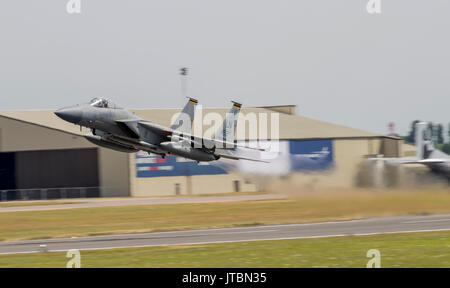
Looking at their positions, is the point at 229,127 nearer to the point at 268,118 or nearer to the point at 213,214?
the point at 213,214

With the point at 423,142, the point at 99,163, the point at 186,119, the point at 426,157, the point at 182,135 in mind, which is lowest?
the point at 99,163

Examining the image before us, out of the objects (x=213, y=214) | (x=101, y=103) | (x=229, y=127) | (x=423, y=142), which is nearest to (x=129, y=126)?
(x=101, y=103)

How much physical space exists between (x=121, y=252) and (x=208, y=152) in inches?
401

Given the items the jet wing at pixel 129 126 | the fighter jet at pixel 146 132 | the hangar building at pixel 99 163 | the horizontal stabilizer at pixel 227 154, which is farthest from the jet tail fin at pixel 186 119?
the hangar building at pixel 99 163

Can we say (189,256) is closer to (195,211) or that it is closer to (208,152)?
(208,152)

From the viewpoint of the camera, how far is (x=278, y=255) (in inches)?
844

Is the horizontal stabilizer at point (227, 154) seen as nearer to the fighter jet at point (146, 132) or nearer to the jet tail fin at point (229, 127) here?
the fighter jet at point (146, 132)

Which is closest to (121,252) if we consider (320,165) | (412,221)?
(320,165)

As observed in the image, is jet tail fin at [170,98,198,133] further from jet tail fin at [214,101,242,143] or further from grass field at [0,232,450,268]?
grass field at [0,232,450,268]

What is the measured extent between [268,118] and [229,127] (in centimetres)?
3734

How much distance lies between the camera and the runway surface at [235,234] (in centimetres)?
2652

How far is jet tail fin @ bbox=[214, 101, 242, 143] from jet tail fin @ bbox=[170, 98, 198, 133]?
1.68 meters
